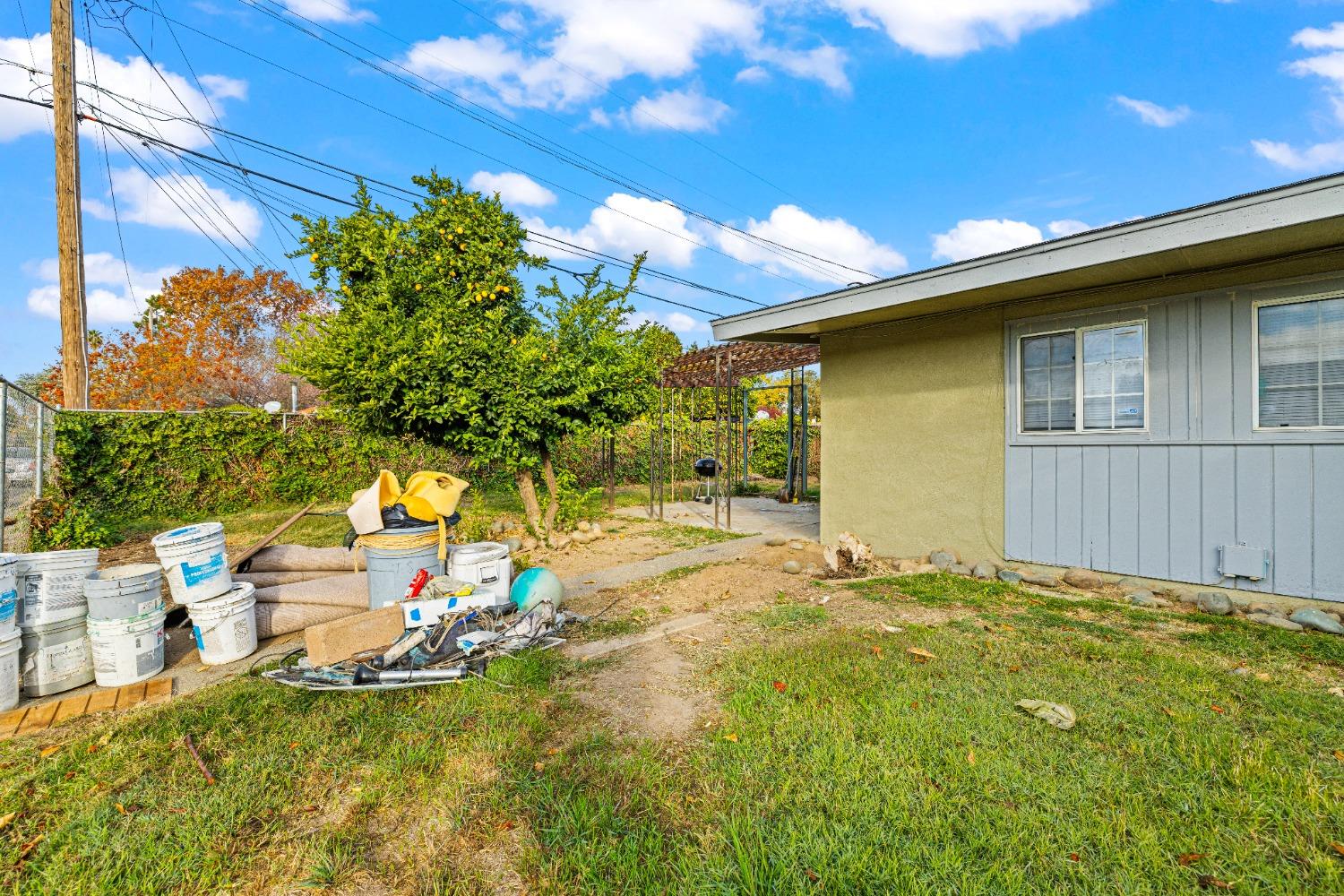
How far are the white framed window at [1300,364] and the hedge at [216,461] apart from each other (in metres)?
6.87

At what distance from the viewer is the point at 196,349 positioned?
19.8 meters

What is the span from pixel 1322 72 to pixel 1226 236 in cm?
804

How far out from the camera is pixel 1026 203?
1731 centimetres

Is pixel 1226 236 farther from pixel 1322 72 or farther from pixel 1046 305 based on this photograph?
pixel 1322 72

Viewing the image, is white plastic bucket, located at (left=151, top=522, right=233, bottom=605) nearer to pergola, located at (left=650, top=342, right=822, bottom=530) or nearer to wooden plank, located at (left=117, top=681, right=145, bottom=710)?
wooden plank, located at (left=117, top=681, right=145, bottom=710)

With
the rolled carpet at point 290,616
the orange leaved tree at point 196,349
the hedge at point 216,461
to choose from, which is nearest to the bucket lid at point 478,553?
the rolled carpet at point 290,616

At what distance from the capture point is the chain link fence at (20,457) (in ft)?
19.6

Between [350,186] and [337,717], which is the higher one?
[350,186]

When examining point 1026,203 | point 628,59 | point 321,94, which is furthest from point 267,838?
point 1026,203

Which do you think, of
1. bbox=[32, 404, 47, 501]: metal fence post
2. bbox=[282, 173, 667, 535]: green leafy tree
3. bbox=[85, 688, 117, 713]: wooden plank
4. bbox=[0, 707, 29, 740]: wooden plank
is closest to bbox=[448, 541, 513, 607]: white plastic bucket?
bbox=[85, 688, 117, 713]: wooden plank

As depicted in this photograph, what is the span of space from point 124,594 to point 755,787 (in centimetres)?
378

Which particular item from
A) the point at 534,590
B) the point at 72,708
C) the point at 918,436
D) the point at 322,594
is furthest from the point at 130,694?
the point at 918,436

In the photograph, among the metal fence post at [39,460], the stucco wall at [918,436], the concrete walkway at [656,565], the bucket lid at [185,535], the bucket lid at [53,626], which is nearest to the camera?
the bucket lid at [53,626]

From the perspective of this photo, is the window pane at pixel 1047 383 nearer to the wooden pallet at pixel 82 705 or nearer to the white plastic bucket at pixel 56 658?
the wooden pallet at pixel 82 705
